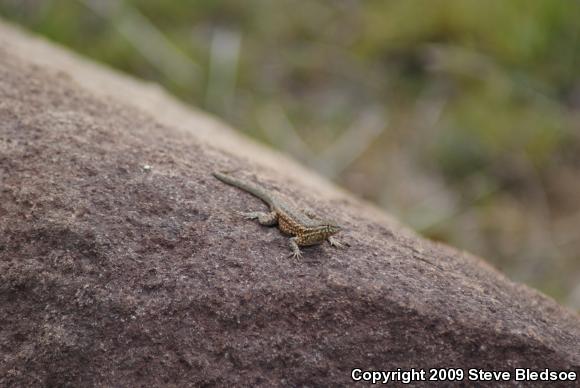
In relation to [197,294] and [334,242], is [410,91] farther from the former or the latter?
[197,294]

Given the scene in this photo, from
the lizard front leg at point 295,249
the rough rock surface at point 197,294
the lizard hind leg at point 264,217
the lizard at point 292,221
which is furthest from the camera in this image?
the lizard hind leg at point 264,217

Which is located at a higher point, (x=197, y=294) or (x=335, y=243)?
(x=335, y=243)

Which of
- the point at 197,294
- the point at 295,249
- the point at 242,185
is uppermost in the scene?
the point at 242,185

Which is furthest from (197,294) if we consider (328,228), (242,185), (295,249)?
(242,185)

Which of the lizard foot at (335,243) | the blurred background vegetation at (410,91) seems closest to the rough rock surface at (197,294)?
the lizard foot at (335,243)

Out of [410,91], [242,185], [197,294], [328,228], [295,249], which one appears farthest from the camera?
[410,91]

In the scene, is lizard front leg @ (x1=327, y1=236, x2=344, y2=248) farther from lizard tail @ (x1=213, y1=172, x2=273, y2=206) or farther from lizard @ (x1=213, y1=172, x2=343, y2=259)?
lizard tail @ (x1=213, y1=172, x2=273, y2=206)

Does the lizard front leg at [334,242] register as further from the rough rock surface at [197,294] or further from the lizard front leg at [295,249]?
the lizard front leg at [295,249]
